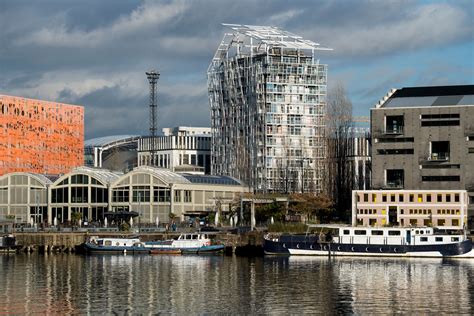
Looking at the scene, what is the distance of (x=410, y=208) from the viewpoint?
585 feet

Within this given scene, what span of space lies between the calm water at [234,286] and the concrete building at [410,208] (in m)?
34.6

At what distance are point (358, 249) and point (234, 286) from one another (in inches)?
1718

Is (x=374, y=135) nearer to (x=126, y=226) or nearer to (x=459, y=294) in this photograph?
(x=126, y=226)

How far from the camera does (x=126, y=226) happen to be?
17362 centimetres

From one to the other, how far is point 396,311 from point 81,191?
390ft

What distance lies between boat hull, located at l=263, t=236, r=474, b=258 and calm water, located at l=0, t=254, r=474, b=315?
361 centimetres

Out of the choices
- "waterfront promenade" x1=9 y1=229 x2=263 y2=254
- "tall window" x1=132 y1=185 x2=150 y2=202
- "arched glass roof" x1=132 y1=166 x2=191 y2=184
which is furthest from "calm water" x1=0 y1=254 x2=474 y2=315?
"arched glass roof" x1=132 y1=166 x2=191 y2=184

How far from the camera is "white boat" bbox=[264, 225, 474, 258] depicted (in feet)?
474

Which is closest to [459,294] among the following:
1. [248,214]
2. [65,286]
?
[65,286]

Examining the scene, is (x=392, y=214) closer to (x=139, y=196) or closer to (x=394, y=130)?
(x=394, y=130)

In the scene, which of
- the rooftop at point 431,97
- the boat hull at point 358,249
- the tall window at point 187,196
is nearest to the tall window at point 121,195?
the tall window at point 187,196

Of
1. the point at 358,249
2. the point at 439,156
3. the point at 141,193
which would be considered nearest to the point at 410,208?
the point at 439,156

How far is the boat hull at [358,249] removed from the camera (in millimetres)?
144000

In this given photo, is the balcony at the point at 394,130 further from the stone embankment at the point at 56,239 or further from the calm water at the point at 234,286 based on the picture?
the calm water at the point at 234,286
